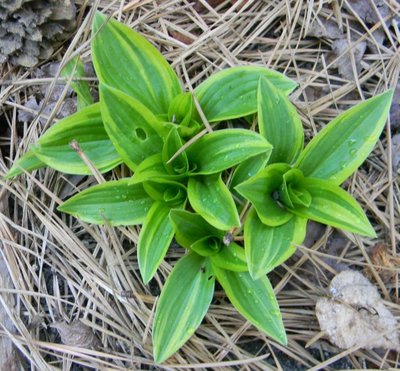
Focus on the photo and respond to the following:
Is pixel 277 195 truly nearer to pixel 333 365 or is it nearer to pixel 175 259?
pixel 175 259

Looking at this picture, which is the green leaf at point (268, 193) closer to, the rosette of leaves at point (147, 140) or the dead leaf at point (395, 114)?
the rosette of leaves at point (147, 140)

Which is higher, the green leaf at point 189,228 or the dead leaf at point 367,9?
the dead leaf at point 367,9

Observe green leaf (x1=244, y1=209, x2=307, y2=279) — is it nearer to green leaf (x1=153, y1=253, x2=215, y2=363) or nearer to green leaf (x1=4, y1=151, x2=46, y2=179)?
green leaf (x1=153, y1=253, x2=215, y2=363)

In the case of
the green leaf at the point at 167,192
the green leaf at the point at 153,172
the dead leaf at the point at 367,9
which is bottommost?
the green leaf at the point at 167,192

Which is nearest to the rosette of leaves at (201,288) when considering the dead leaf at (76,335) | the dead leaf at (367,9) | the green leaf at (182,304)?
the green leaf at (182,304)

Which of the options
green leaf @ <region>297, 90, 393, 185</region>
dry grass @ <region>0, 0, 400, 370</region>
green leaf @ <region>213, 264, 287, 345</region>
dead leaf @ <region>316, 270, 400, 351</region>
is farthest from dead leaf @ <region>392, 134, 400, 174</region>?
green leaf @ <region>213, 264, 287, 345</region>

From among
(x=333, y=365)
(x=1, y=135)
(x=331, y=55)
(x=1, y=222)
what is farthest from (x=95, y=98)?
(x=333, y=365)

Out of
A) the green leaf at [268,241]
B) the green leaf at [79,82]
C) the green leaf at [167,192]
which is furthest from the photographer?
the green leaf at [79,82]
